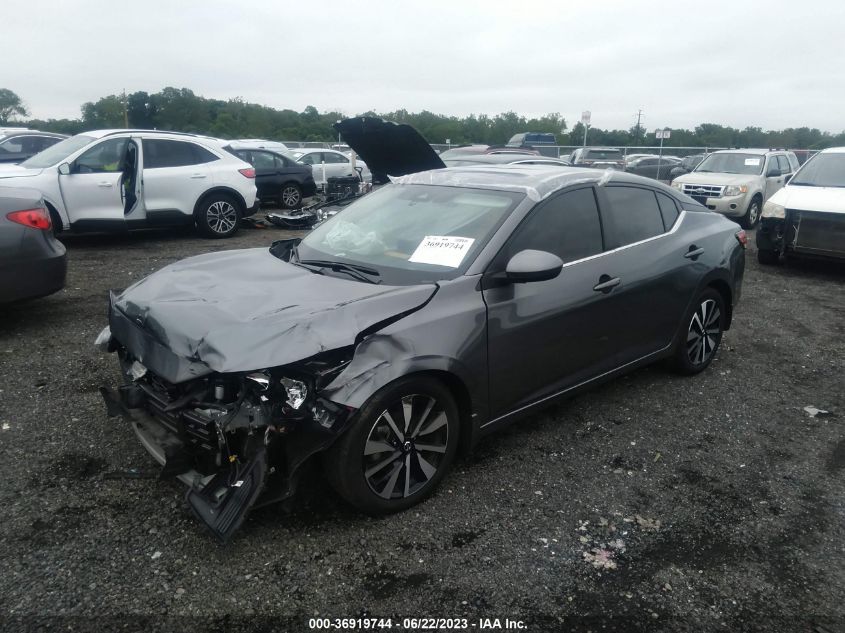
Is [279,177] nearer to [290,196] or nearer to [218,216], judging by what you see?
[290,196]

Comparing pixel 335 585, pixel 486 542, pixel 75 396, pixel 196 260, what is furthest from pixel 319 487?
pixel 75 396

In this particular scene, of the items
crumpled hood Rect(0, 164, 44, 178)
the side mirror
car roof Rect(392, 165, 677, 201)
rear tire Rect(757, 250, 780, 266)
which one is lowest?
rear tire Rect(757, 250, 780, 266)

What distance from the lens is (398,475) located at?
3.00 metres

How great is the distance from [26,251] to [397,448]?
13.4ft

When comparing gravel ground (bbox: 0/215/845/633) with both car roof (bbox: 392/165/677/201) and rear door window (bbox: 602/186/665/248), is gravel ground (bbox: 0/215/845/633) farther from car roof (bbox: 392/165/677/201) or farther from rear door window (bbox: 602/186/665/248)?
car roof (bbox: 392/165/677/201)

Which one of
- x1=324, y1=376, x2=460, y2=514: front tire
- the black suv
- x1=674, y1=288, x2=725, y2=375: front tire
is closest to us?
x1=324, y1=376, x2=460, y2=514: front tire

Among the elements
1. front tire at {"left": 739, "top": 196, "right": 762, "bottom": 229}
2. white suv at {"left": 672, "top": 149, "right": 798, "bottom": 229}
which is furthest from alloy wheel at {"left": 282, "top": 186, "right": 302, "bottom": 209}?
front tire at {"left": 739, "top": 196, "right": 762, "bottom": 229}

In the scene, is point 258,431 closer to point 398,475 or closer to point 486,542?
point 398,475

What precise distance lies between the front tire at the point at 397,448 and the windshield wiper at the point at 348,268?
73 cm

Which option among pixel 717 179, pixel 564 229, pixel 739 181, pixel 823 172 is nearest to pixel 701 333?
pixel 564 229

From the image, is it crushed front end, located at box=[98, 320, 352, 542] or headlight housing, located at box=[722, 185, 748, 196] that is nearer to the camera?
crushed front end, located at box=[98, 320, 352, 542]

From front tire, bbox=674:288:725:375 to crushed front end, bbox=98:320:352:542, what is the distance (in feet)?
9.84

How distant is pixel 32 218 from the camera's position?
529cm

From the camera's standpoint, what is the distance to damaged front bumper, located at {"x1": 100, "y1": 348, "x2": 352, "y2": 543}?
2.59 m
